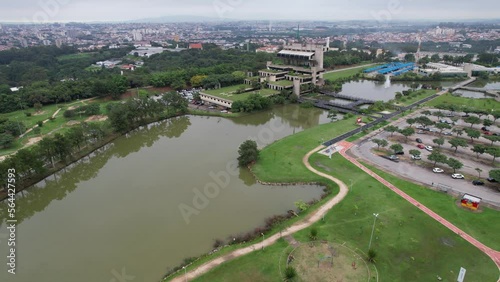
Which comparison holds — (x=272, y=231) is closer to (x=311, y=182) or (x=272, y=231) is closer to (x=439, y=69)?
(x=311, y=182)

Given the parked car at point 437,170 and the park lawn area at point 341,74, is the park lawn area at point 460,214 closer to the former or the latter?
the parked car at point 437,170

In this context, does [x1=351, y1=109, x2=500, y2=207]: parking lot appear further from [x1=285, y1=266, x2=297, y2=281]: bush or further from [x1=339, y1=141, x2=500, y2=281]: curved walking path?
[x1=285, y1=266, x2=297, y2=281]: bush

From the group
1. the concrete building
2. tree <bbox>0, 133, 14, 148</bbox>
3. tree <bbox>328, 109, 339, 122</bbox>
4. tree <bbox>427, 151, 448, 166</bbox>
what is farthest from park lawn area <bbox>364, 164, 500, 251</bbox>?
tree <bbox>0, 133, 14, 148</bbox>

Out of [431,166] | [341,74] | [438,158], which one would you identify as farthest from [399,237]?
[341,74]

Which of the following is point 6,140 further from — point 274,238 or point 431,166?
point 431,166

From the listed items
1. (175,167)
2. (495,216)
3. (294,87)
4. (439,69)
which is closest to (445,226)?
(495,216)

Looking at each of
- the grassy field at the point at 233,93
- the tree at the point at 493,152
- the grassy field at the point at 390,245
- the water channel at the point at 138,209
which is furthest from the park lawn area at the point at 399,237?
the grassy field at the point at 233,93
